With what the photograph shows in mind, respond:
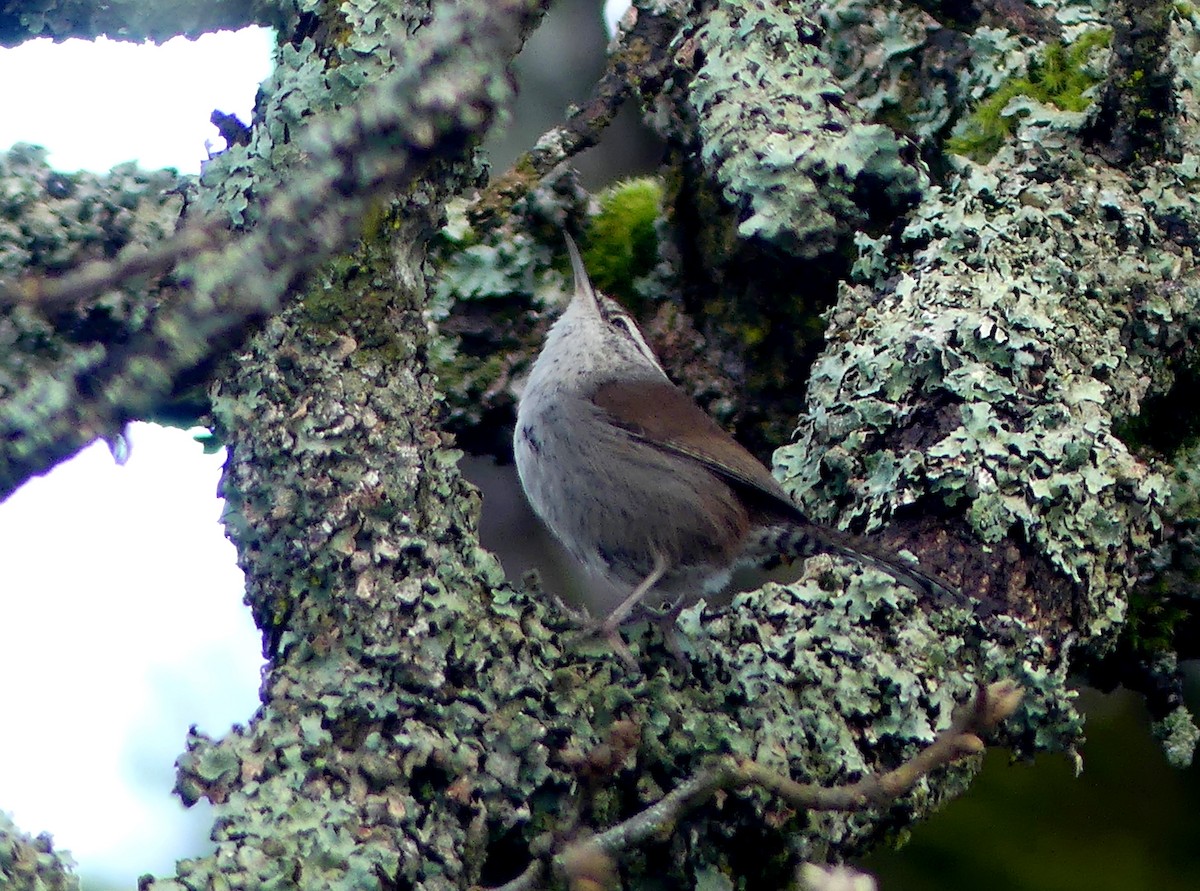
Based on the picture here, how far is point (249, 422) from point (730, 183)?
1.12 metres

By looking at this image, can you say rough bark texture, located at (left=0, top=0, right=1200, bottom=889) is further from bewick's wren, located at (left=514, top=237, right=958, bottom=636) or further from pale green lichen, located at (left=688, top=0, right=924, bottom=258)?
bewick's wren, located at (left=514, top=237, right=958, bottom=636)

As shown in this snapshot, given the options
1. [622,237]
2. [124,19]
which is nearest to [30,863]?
[622,237]

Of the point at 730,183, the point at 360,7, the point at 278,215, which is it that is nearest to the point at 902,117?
the point at 730,183

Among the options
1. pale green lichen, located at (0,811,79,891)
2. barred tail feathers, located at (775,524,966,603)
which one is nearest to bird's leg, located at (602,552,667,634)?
barred tail feathers, located at (775,524,966,603)

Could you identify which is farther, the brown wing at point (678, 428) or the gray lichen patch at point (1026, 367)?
the brown wing at point (678, 428)

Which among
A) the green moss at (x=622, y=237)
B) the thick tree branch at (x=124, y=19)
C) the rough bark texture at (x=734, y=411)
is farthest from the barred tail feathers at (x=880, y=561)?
the thick tree branch at (x=124, y=19)

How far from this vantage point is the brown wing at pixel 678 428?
8.52 ft

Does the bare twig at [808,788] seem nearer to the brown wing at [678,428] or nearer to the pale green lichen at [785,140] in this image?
the brown wing at [678,428]

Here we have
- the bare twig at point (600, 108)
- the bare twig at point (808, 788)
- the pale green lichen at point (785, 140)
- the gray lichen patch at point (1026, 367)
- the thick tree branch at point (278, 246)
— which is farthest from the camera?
the bare twig at point (600, 108)

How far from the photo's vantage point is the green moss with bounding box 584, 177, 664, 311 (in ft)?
9.09

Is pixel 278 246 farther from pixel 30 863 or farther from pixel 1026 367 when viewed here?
pixel 1026 367

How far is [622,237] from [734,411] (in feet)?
1.42

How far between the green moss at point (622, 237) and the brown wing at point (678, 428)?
218mm

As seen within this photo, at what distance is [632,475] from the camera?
2783 mm
